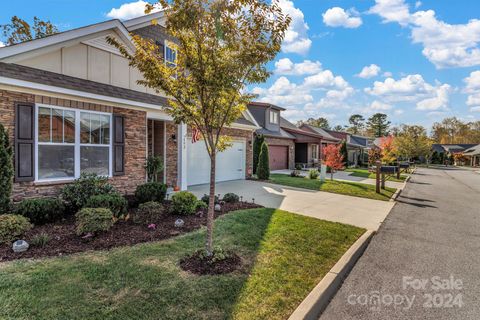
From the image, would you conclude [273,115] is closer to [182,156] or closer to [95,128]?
[182,156]

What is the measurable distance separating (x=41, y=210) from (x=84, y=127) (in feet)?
8.33

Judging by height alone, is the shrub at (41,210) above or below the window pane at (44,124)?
below

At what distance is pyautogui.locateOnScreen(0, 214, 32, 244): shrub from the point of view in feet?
15.7

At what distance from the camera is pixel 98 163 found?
789 centimetres

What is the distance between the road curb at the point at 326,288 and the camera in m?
3.26

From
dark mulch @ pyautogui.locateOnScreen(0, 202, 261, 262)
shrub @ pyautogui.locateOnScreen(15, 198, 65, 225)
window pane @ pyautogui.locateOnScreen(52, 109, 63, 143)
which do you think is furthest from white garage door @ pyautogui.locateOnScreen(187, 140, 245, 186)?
shrub @ pyautogui.locateOnScreen(15, 198, 65, 225)

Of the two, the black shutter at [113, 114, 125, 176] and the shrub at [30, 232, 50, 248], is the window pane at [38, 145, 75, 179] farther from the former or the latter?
the shrub at [30, 232, 50, 248]

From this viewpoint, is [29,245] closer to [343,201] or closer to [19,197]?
[19,197]

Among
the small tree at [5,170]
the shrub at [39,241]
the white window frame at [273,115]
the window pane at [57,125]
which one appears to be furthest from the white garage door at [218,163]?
the white window frame at [273,115]

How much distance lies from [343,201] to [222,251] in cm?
749

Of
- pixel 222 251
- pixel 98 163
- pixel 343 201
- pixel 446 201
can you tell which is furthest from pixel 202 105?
pixel 446 201

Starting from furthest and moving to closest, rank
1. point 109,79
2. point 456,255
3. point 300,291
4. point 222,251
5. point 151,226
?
point 109,79 < point 151,226 < point 456,255 < point 222,251 < point 300,291

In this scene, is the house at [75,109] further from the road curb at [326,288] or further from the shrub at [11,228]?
the road curb at [326,288]

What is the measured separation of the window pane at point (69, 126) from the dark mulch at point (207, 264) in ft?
16.3
